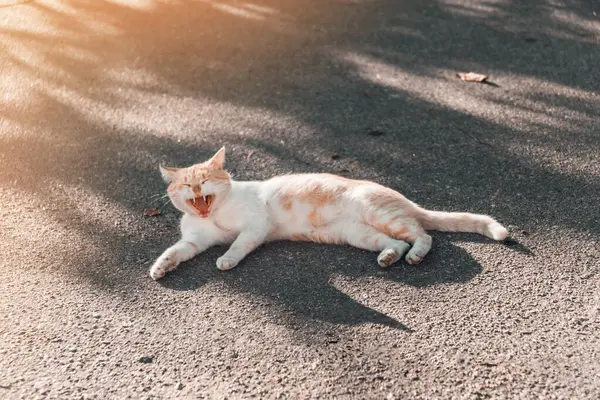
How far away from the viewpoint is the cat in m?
4.07

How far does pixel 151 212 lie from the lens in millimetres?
4816

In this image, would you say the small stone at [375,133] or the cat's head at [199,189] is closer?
the cat's head at [199,189]

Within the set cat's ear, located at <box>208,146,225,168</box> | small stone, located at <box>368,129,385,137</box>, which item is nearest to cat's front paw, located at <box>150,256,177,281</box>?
cat's ear, located at <box>208,146,225,168</box>

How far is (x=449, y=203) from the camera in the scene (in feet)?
15.3

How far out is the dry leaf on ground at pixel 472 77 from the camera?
671cm

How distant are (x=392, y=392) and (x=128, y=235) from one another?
7.61 ft

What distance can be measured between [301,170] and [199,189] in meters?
1.37

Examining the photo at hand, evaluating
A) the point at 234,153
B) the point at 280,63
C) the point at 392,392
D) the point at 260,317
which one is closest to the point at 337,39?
the point at 280,63

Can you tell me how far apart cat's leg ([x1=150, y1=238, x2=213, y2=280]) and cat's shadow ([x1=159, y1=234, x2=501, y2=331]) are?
0.15ft

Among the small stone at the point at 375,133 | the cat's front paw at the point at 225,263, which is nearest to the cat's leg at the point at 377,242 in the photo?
the cat's front paw at the point at 225,263

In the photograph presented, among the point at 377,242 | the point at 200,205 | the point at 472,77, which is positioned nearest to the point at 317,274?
the point at 377,242

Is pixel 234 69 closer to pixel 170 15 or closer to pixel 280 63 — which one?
pixel 280 63

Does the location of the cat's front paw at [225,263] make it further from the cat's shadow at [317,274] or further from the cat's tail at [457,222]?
the cat's tail at [457,222]

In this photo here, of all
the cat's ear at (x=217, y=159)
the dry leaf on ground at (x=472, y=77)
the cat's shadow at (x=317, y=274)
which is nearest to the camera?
the cat's shadow at (x=317, y=274)
